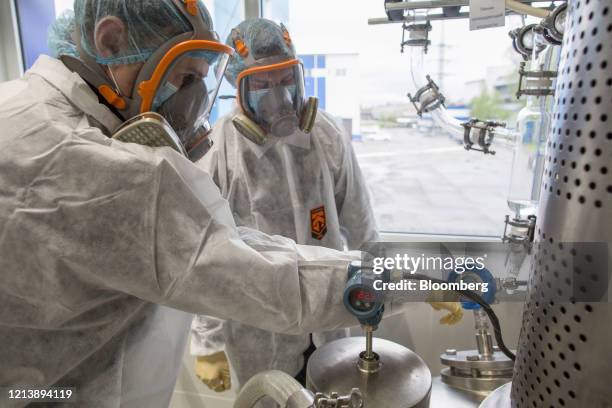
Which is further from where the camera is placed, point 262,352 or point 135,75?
point 262,352

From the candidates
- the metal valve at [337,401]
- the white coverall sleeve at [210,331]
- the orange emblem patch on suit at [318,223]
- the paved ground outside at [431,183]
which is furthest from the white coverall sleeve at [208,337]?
the paved ground outside at [431,183]

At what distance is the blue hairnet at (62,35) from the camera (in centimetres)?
101

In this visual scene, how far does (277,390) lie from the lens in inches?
25.2

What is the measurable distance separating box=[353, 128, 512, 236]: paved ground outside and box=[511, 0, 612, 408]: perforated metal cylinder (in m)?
1.58

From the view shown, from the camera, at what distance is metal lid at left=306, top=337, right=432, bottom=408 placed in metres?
0.66

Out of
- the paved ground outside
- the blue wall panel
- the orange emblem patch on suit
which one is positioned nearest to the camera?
the orange emblem patch on suit

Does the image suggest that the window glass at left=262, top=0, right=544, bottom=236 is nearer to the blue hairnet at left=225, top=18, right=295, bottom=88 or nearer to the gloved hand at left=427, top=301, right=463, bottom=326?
the blue hairnet at left=225, top=18, right=295, bottom=88

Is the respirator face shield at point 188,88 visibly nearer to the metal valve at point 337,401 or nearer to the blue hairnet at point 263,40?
the blue hairnet at point 263,40

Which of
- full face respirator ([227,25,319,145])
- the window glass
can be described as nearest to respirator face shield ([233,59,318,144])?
full face respirator ([227,25,319,145])

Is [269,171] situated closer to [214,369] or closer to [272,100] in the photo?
[272,100]

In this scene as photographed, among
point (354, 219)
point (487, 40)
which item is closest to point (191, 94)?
point (354, 219)

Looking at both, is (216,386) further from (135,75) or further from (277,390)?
(135,75)

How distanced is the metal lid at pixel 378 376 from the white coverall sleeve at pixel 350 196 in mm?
662

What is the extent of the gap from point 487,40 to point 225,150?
4.12ft
